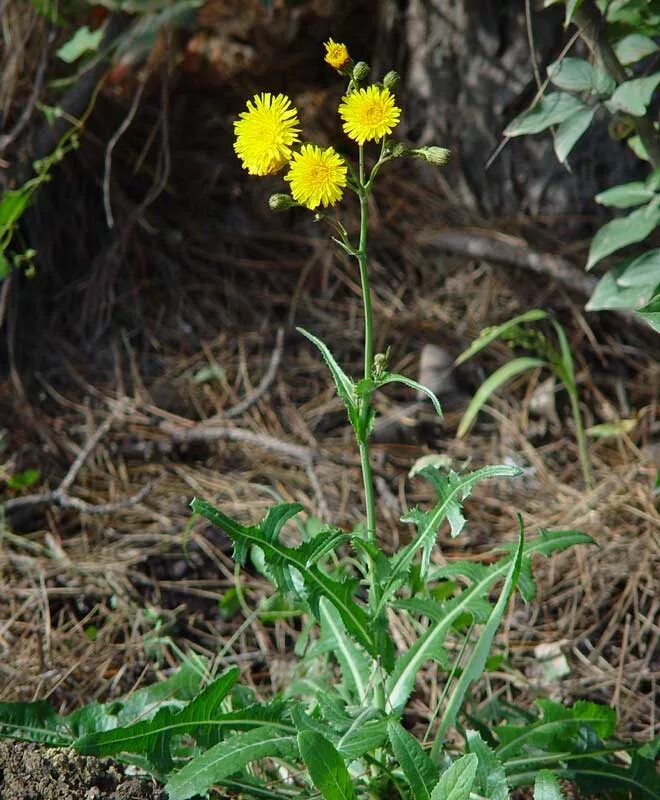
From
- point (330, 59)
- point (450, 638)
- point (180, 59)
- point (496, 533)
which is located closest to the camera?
point (330, 59)

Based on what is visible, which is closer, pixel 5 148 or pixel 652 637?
pixel 652 637

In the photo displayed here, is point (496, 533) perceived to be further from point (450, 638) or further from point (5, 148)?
point (5, 148)

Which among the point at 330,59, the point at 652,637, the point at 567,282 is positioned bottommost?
the point at 652,637

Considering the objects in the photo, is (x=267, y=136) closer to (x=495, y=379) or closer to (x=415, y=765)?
(x=415, y=765)

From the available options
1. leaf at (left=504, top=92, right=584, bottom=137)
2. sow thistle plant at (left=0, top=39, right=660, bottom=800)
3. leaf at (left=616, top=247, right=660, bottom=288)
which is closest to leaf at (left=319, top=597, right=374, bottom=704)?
sow thistle plant at (left=0, top=39, right=660, bottom=800)

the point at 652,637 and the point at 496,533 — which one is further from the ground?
the point at 496,533

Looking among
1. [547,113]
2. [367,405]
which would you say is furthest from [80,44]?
[367,405]

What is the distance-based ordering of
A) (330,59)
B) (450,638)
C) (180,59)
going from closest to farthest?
(330,59)
(450,638)
(180,59)

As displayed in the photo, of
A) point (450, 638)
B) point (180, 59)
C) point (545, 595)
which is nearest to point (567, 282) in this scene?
point (545, 595)

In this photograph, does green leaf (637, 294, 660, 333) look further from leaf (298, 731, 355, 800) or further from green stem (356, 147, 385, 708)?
leaf (298, 731, 355, 800)
